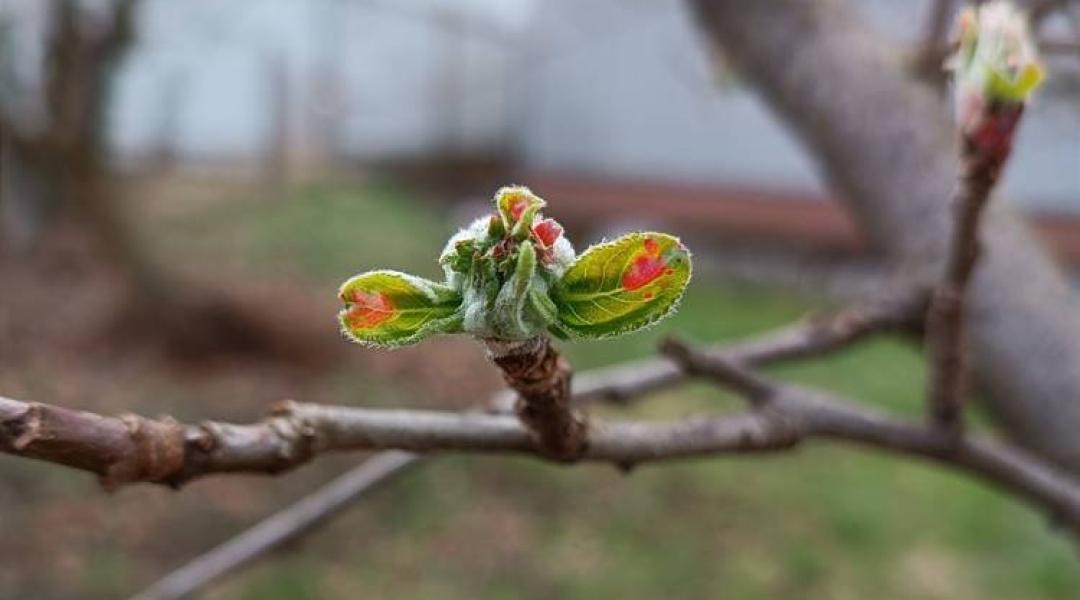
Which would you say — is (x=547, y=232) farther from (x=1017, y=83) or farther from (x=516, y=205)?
(x=1017, y=83)

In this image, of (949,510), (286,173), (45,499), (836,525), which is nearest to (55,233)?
(45,499)

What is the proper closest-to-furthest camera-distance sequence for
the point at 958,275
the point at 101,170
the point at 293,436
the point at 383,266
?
the point at 293,436, the point at 958,275, the point at 101,170, the point at 383,266

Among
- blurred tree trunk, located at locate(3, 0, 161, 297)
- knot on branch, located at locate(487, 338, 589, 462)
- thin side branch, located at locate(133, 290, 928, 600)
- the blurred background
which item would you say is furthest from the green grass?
knot on branch, located at locate(487, 338, 589, 462)

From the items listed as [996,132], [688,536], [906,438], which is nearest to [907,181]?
[906,438]

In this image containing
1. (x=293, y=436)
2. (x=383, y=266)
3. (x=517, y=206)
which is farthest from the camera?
(x=383, y=266)

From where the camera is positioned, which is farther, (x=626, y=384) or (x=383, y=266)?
(x=383, y=266)

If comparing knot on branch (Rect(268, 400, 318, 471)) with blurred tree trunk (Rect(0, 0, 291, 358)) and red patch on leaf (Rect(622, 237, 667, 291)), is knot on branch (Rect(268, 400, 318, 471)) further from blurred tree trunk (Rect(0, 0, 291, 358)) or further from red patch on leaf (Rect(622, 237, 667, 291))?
blurred tree trunk (Rect(0, 0, 291, 358))

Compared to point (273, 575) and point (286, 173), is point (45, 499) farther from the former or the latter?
point (286, 173)
